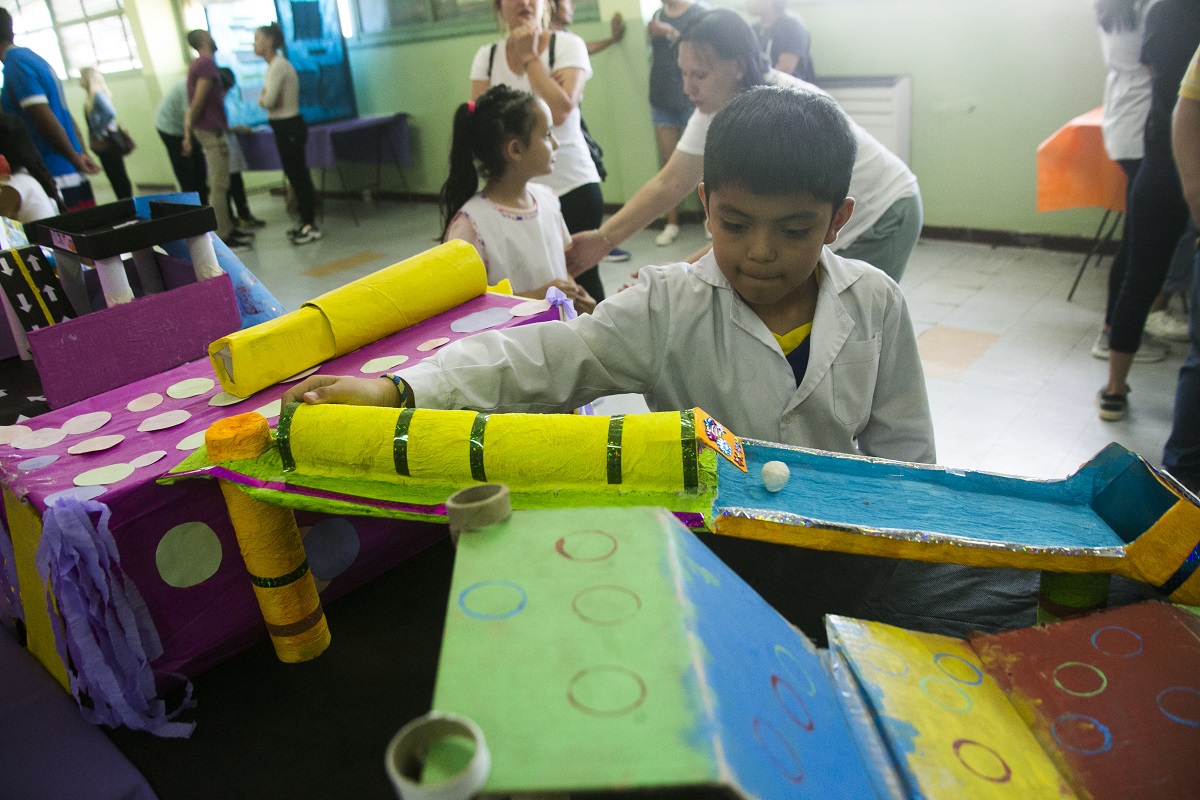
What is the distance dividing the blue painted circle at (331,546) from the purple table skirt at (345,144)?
18.4 ft

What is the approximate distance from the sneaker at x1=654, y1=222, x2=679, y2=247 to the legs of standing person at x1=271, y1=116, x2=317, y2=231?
259cm

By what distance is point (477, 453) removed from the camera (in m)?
0.76

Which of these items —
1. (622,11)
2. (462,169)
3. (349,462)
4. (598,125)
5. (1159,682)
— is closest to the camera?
(1159,682)

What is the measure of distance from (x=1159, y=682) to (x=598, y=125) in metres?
5.20

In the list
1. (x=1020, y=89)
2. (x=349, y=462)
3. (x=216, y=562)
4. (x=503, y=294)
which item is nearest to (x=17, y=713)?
(x=216, y=562)

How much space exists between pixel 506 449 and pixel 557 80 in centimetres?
222

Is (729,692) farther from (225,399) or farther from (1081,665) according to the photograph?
(225,399)

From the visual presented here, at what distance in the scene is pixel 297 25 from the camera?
6.19 metres

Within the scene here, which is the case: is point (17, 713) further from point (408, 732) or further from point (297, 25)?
point (297, 25)

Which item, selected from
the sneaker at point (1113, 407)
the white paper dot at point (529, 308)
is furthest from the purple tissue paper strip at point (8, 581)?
the sneaker at point (1113, 407)

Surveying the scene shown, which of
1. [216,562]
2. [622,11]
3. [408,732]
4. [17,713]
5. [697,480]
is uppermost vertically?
[622,11]

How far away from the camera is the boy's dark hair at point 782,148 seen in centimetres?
99

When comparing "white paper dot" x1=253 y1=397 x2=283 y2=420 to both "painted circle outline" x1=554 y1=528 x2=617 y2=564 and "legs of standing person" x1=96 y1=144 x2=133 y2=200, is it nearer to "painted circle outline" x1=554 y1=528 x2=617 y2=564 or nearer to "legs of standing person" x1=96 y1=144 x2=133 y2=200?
"painted circle outline" x1=554 y1=528 x2=617 y2=564

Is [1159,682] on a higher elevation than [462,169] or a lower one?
lower
